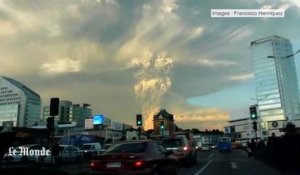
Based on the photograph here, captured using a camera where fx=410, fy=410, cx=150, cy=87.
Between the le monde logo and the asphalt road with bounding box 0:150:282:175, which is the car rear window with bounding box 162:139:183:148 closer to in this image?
the asphalt road with bounding box 0:150:282:175

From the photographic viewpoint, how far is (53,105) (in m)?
20.2

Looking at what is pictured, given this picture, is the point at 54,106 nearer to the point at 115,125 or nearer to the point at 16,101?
the point at 115,125

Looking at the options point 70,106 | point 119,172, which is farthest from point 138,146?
point 70,106

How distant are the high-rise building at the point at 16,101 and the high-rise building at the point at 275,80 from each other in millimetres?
80285

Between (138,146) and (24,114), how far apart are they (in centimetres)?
14365

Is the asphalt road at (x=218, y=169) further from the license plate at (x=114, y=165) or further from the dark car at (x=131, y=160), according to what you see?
the license plate at (x=114, y=165)

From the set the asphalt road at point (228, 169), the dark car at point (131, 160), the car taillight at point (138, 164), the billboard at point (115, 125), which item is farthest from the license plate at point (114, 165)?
the billboard at point (115, 125)

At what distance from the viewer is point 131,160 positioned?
10891 millimetres

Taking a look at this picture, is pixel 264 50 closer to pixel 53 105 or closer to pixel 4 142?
pixel 53 105

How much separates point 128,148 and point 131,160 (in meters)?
0.89

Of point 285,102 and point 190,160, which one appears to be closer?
point 190,160

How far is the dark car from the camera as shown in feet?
35.6

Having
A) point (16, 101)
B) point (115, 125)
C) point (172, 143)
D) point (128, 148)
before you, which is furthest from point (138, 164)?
point (16, 101)

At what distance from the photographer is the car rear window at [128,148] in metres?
11.6
